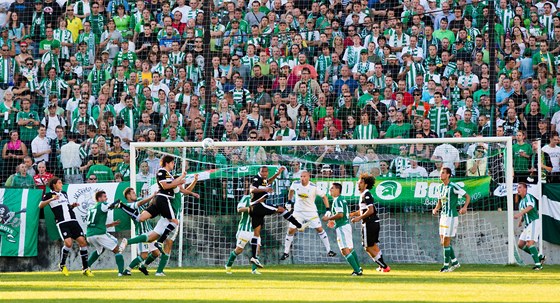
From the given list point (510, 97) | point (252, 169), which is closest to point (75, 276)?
point (252, 169)


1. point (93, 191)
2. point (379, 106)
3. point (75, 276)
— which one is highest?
point (379, 106)

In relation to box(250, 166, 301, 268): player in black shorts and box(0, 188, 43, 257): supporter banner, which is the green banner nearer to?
box(250, 166, 301, 268): player in black shorts

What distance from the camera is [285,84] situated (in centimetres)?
2514

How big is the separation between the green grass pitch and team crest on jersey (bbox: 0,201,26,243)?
4.73 ft

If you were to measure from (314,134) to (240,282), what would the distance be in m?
7.42

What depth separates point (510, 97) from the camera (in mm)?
23656

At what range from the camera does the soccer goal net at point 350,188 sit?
22.5 metres

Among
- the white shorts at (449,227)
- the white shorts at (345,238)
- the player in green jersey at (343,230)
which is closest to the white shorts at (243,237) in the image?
the player in green jersey at (343,230)

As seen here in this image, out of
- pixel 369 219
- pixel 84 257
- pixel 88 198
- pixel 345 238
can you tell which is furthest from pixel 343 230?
pixel 88 198

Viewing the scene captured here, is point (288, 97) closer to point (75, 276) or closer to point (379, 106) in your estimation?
point (379, 106)

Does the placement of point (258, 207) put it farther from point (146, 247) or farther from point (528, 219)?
point (528, 219)

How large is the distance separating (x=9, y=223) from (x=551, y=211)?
462 inches

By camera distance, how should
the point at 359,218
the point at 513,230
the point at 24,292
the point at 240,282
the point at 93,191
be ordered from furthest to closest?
the point at 93,191, the point at 513,230, the point at 359,218, the point at 240,282, the point at 24,292

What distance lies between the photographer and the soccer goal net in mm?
22469
